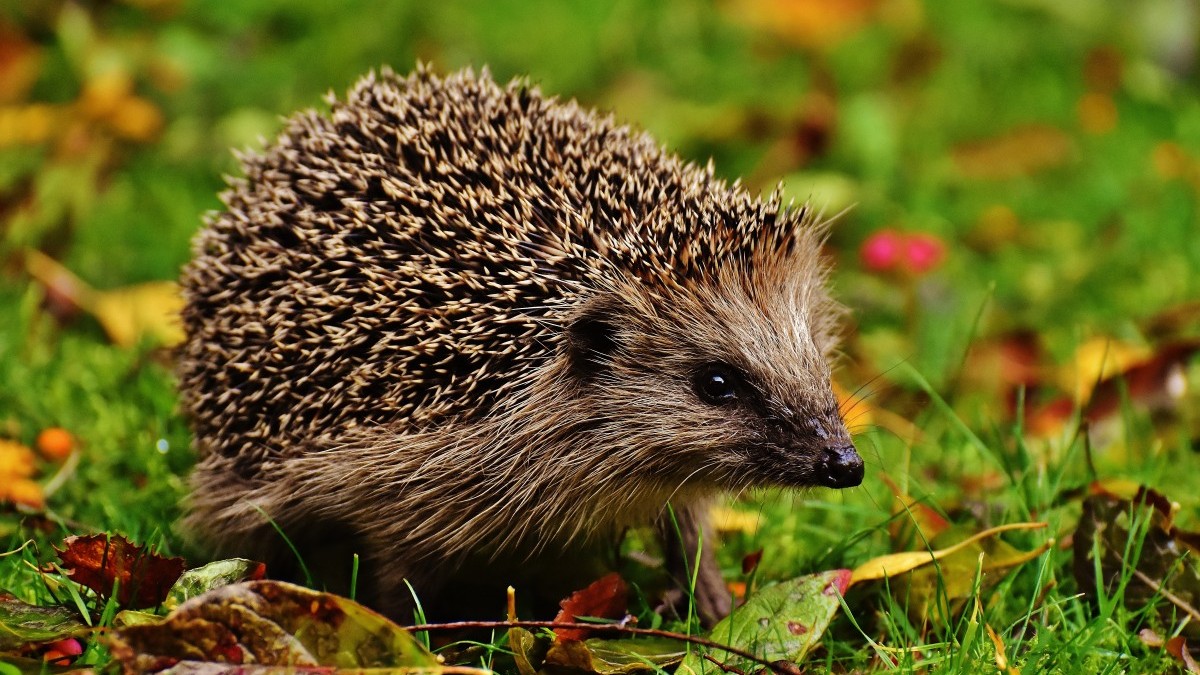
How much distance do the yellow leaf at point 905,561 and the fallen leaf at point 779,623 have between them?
17cm

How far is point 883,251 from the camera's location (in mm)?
6887

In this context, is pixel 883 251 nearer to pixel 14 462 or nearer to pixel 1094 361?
pixel 1094 361

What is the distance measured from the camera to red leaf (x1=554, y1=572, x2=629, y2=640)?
389cm

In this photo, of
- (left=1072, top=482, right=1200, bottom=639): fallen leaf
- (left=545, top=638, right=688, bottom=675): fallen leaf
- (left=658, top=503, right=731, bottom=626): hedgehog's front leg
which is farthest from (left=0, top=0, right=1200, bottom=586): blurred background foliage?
(left=545, top=638, right=688, bottom=675): fallen leaf

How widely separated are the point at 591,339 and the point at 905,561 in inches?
47.0

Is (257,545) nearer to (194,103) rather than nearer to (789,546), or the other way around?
(789,546)

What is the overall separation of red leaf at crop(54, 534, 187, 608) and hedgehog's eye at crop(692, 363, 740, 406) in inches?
63.7

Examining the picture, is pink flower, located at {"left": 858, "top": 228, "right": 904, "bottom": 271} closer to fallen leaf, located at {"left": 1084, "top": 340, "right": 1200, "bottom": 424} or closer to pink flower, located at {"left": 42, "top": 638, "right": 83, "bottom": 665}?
fallen leaf, located at {"left": 1084, "top": 340, "right": 1200, "bottom": 424}

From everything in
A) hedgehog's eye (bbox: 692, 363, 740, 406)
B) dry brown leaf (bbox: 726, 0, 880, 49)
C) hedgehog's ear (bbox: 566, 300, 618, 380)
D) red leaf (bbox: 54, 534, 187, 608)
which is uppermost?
dry brown leaf (bbox: 726, 0, 880, 49)

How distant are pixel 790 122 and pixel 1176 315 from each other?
9.72ft

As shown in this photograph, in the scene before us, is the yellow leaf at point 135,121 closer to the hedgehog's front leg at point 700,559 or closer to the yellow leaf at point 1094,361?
the hedgehog's front leg at point 700,559

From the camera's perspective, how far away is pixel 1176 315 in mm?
6270

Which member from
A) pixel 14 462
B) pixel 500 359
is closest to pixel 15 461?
pixel 14 462

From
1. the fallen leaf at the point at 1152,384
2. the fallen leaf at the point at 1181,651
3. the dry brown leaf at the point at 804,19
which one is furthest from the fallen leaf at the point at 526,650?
the dry brown leaf at the point at 804,19
